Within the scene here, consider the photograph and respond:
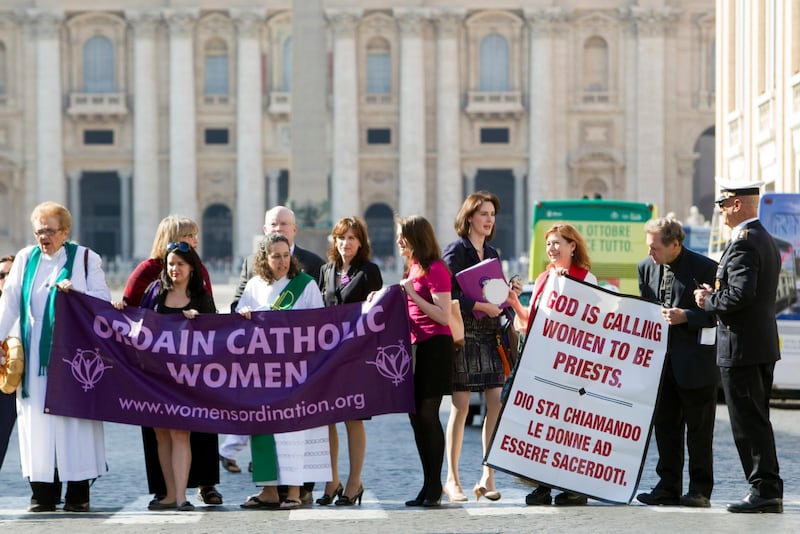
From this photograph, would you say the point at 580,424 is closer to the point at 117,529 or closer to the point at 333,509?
the point at 333,509

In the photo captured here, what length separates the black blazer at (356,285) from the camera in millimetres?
10391

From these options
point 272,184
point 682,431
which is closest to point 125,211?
point 272,184

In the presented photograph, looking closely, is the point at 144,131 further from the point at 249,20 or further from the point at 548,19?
the point at 548,19

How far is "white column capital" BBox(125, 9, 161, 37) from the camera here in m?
61.5

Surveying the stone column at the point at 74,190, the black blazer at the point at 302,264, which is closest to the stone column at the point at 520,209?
the stone column at the point at 74,190

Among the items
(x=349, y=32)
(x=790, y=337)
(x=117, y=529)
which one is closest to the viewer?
(x=117, y=529)

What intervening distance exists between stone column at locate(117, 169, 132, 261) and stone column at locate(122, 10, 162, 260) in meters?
0.63

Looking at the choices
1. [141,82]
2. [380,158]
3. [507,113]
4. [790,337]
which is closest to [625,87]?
[507,113]

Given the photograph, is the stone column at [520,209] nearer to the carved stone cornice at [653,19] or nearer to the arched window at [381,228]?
the arched window at [381,228]

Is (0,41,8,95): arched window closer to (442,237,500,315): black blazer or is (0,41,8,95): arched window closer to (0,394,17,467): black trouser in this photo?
(0,394,17,467): black trouser

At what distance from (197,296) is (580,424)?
232 cm

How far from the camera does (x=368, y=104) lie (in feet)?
202

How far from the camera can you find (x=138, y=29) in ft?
202

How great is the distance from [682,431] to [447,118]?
169 ft
